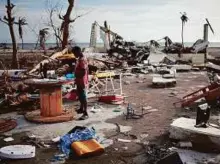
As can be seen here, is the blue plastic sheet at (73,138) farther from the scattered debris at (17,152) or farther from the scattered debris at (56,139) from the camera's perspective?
the scattered debris at (17,152)

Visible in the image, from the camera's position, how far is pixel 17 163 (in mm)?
5605

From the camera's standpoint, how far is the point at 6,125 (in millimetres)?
7840

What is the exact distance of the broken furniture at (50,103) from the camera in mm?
8226

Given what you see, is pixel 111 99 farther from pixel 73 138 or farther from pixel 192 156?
pixel 192 156

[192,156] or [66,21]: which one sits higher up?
[66,21]

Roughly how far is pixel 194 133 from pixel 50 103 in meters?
4.02

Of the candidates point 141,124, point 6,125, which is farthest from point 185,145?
point 6,125

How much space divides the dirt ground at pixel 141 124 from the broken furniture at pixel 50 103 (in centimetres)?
120

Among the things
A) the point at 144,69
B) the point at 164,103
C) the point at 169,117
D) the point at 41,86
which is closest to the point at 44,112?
the point at 41,86

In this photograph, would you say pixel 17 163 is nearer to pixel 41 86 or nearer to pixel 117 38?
pixel 41 86

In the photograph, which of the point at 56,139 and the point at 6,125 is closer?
the point at 56,139

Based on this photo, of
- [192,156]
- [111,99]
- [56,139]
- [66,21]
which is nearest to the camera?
[192,156]

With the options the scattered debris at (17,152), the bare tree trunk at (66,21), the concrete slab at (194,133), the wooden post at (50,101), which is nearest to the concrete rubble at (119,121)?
the concrete slab at (194,133)

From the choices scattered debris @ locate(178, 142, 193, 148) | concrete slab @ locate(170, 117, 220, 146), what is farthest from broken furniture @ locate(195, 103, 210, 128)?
scattered debris @ locate(178, 142, 193, 148)
